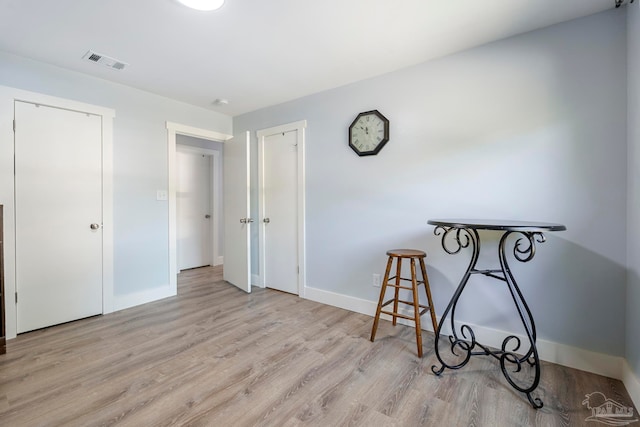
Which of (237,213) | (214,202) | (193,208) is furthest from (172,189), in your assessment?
(214,202)

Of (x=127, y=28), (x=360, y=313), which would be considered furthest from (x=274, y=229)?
(x=127, y=28)

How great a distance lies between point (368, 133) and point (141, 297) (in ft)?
9.54

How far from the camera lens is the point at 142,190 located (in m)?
3.08

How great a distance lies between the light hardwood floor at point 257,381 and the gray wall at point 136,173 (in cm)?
70

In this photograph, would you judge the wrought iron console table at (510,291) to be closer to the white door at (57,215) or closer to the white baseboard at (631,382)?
the white baseboard at (631,382)

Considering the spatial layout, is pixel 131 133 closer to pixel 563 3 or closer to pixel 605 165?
pixel 563 3

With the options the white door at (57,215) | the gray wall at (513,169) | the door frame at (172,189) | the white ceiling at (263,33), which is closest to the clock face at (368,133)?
the gray wall at (513,169)

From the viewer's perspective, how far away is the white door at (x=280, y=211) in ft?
10.9

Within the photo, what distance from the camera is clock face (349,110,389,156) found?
8.64 ft

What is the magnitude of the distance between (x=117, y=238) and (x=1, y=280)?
34.1 inches

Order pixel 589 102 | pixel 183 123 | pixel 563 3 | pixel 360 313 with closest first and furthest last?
1. pixel 563 3
2. pixel 589 102
3. pixel 360 313
4. pixel 183 123

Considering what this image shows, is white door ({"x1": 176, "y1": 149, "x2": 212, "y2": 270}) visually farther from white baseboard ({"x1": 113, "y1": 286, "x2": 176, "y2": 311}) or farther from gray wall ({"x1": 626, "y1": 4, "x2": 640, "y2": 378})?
gray wall ({"x1": 626, "y1": 4, "x2": 640, "y2": 378})

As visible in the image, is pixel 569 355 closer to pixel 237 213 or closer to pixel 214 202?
pixel 237 213

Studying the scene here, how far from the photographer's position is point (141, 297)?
3.08m
